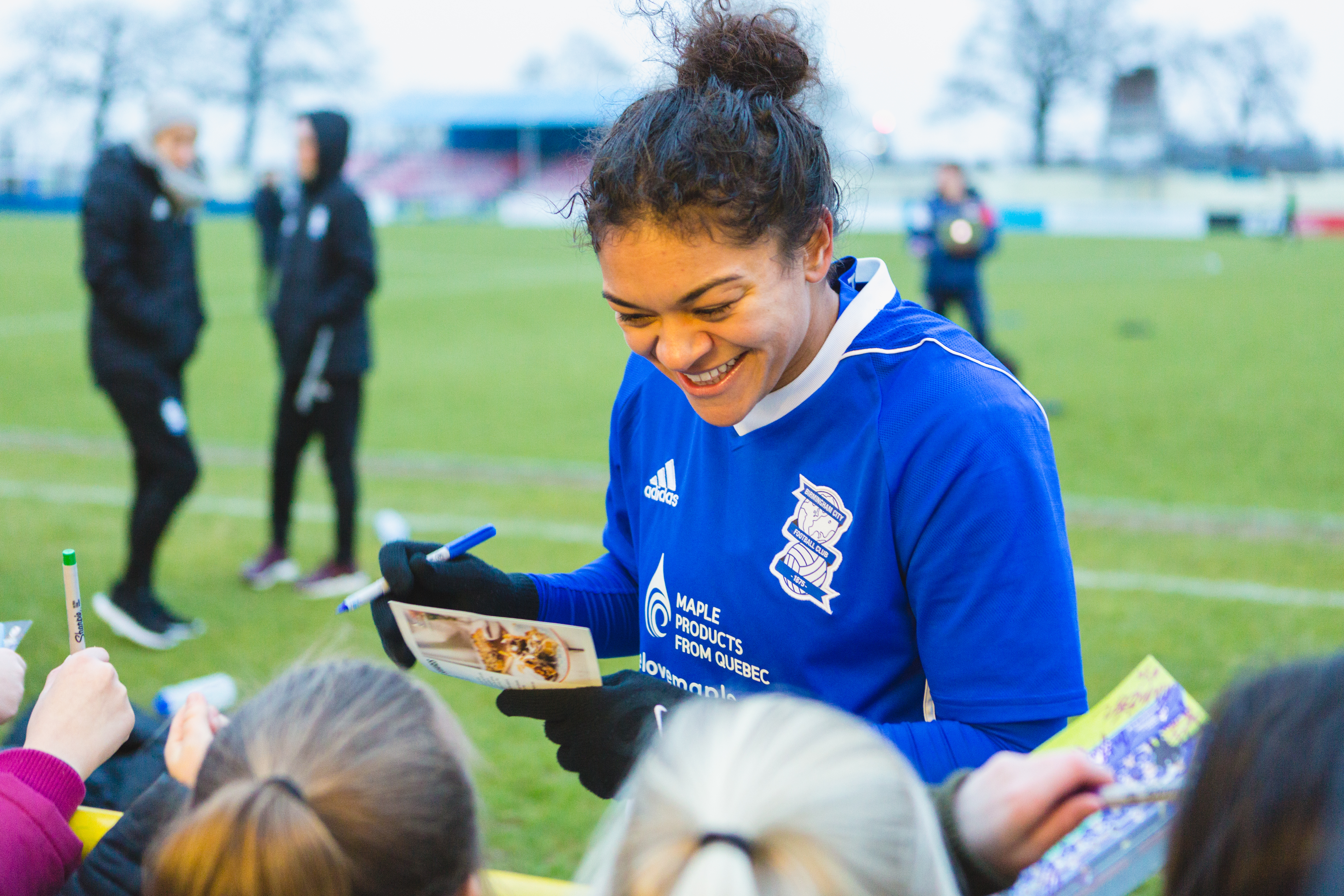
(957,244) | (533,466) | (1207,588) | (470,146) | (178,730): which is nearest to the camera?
(178,730)

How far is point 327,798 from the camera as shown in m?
1.24

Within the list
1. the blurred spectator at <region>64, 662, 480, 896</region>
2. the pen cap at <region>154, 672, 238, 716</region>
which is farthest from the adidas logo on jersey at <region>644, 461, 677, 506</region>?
the pen cap at <region>154, 672, 238, 716</region>

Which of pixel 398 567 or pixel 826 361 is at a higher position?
pixel 826 361

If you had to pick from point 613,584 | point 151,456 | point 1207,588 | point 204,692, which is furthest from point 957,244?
point 613,584

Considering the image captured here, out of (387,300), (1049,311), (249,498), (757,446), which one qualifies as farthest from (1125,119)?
(757,446)

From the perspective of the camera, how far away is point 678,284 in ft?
5.33

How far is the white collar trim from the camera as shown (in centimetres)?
177

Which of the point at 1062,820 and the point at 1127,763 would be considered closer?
the point at 1062,820

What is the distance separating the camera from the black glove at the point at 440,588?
1971 millimetres

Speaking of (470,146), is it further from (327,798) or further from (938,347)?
(327,798)

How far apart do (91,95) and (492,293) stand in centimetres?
4386

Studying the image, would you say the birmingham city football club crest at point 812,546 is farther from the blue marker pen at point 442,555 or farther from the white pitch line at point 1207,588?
the white pitch line at point 1207,588

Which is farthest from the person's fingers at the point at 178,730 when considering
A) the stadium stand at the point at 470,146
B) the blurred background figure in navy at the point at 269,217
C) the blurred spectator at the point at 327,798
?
the stadium stand at the point at 470,146

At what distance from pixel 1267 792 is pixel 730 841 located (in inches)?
18.0
